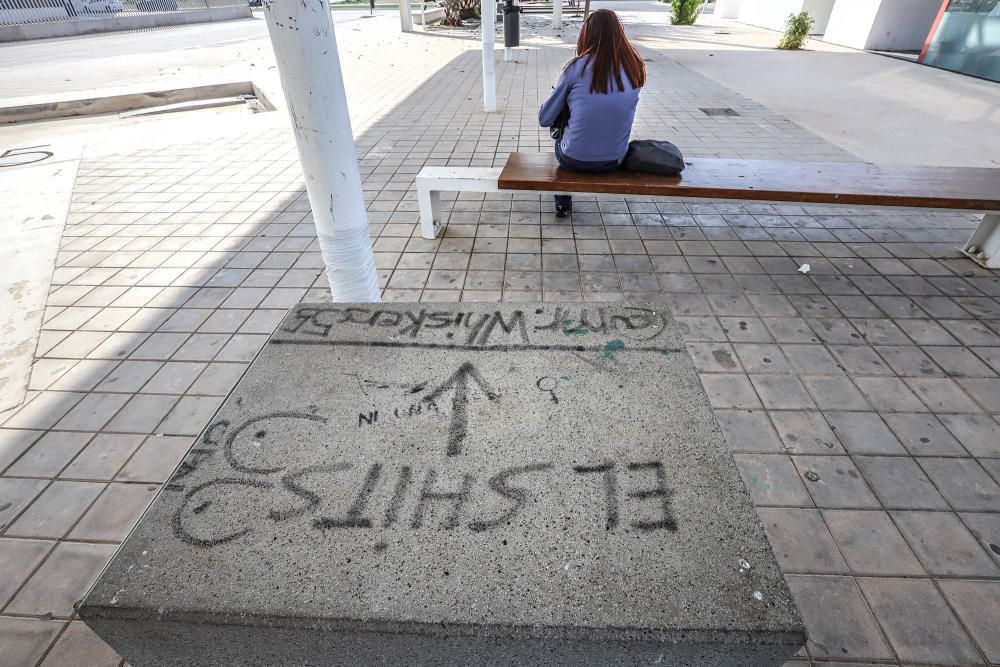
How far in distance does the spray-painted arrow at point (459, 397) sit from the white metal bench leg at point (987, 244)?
4117 millimetres

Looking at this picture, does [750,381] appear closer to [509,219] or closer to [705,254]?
[705,254]

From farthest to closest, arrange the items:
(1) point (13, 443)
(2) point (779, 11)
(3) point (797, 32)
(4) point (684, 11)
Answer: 1. (4) point (684, 11)
2. (2) point (779, 11)
3. (3) point (797, 32)
4. (1) point (13, 443)

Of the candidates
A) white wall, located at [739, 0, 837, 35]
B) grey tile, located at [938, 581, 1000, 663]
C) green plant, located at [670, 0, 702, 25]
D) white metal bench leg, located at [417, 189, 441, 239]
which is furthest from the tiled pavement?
green plant, located at [670, 0, 702, 25]

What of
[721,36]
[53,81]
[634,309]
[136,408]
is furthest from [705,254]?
[721,36]

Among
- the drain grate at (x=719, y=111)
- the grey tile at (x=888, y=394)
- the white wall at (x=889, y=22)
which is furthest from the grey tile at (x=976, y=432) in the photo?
the white wall at (x=889, y=22)

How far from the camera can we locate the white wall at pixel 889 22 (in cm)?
1179

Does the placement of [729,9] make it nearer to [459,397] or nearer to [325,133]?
[325,133]

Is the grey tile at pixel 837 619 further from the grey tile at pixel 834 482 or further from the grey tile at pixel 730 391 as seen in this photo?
the grey tile at pixel 730 391

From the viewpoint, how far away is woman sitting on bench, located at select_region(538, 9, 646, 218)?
135 inches

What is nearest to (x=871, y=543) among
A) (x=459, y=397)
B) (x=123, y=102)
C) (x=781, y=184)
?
(x=459, y=397)

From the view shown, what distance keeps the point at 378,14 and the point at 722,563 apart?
29.4 m

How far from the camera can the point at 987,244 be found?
12.2 ft

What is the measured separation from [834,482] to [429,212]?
129 inches

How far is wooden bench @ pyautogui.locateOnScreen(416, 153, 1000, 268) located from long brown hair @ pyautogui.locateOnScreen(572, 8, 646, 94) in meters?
0.66
